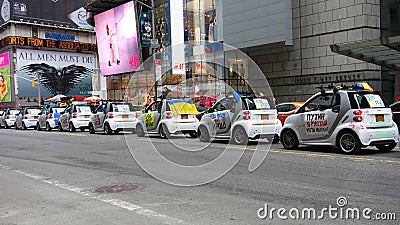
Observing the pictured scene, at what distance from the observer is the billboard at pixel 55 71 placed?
80562 millimetres

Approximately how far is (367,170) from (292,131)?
4.18 m

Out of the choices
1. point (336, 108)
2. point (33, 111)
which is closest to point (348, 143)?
point (336, 108)

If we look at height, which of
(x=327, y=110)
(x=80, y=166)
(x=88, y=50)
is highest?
(x=88, y=50)

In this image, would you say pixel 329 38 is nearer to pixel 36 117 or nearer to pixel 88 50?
pixel 36 117

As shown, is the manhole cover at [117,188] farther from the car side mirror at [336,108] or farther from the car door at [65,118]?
the car door at [65,118]

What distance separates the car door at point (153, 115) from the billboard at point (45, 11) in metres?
69.2

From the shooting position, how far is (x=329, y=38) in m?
26.6

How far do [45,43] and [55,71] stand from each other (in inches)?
228

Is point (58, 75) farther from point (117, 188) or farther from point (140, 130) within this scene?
point (117, 188)

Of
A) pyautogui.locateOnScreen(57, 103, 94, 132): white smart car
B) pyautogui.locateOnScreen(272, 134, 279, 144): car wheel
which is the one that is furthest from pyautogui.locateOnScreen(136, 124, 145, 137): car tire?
pyautogui.locateOnScreen(57, 103, 94, 132): white smart car

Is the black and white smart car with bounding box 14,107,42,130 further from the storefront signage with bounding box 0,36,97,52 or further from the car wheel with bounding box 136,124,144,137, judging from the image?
the storefront signage with bounding box 0,36,97,52

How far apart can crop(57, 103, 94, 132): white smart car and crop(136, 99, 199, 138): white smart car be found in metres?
8.38

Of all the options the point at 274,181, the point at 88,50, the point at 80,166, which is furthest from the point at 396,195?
the point at 88,50

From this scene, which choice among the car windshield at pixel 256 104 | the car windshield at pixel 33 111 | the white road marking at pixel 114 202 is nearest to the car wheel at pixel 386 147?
the car windshield at pixel 256 104
